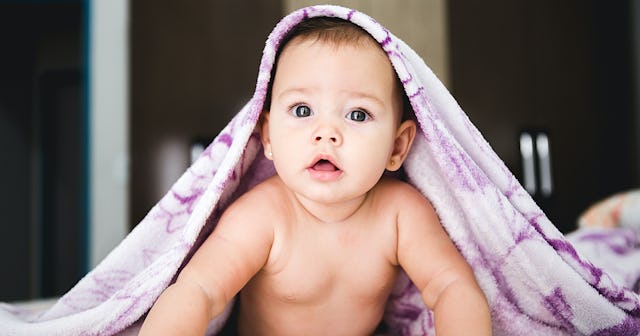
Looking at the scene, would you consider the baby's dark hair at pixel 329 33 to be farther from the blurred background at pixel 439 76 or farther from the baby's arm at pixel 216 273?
the blurred background at pixel 439 76

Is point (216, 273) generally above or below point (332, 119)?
below

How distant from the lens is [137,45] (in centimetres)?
238

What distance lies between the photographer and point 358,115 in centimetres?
68

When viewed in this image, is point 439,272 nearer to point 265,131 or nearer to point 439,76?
point 265,131

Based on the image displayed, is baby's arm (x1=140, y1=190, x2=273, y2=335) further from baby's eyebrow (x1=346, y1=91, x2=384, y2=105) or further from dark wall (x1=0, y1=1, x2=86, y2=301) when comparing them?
dark wall (x1=0, y1=1, x2=86, y2=301)

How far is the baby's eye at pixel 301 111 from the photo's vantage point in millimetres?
680

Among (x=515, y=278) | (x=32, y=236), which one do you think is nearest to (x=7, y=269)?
(x=32, y=236)

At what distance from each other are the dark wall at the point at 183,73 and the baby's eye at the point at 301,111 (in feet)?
5.82

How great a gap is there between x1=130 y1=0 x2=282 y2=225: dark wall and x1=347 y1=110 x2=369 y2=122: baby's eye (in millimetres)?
1798

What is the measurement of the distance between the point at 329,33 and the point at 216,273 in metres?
0.33

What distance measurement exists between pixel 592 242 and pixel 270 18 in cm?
168

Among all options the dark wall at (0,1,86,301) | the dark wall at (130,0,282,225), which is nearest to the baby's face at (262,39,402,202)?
the dark wall at (130,0,282,225)

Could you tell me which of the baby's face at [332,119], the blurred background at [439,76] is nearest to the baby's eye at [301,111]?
the baby's face at [332,119]

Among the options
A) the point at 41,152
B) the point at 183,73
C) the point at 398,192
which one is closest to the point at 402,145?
the point at 398,192
